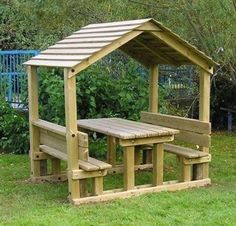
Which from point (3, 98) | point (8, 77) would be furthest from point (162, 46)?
point (8, 77)

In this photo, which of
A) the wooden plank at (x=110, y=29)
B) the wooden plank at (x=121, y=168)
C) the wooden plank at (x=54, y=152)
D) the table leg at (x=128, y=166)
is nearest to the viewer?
the wooden plank at (x=110, y=29)

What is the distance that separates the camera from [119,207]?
21.4 ft

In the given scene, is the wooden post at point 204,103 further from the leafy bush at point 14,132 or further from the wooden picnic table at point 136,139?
the leafy bush at point 14,132

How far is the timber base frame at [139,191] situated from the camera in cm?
673

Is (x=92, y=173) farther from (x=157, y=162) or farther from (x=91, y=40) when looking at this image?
(x=91, y=40)

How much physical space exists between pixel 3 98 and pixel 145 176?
163 inches

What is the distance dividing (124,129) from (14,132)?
11.6 feet

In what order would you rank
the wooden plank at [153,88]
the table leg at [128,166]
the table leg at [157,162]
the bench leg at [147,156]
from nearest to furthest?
1. the table leg at [128,166]
2. the table leg at [157,162]
3. the wooden plank at [153,88]
4. the bench leg at [147,156]

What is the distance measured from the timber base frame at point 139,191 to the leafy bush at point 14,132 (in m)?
3.49

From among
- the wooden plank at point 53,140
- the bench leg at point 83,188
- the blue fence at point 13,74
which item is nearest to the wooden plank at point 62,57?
the wooden plank at point 53,140

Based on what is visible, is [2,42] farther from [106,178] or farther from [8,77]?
[106,178]

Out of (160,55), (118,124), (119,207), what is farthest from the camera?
(160,55)

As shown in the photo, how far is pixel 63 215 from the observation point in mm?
6191

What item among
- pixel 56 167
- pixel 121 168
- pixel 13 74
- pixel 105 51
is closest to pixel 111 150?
pixel 121 168
